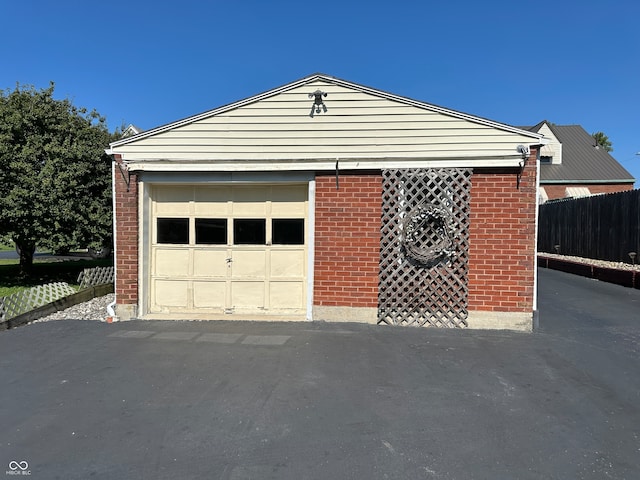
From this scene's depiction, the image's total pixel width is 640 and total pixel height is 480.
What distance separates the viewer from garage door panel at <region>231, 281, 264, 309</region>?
6.62 meters

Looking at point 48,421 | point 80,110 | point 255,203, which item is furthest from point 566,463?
point 80,110

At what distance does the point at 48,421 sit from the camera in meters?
3.30

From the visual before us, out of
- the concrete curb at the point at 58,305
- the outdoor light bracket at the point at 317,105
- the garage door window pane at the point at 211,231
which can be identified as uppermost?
the outdoor light bracket at the point at 317,105

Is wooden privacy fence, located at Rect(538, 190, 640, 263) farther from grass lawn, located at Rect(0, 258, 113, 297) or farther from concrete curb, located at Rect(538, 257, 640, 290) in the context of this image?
grass lawn, located at Rect(0, 258, 113, 297)

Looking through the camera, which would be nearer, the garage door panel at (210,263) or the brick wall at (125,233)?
the brick wall at (125,233)

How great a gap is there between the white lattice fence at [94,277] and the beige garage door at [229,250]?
366 centimetres

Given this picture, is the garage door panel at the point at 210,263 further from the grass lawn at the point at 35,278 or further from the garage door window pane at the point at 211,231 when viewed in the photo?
the grass lawn at the point at 35,278

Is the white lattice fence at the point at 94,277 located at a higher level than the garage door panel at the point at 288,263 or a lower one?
lower

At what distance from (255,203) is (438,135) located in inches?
119

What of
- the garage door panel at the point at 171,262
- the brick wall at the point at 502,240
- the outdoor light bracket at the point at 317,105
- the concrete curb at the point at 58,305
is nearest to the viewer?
the brick wall at the point at 502,240

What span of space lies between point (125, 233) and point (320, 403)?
453 cm

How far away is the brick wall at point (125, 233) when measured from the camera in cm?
649

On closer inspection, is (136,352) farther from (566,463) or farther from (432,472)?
(566,463)

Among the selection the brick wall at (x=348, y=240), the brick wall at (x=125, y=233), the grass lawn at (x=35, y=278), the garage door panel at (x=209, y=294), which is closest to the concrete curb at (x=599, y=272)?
the brick wall at (x=348, y=240)
